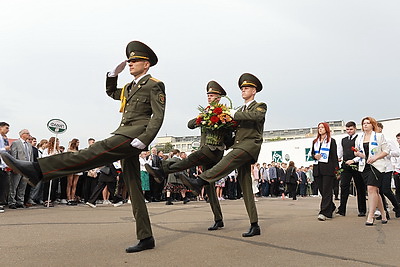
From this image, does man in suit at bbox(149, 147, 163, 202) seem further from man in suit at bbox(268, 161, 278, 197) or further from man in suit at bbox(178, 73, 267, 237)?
man in suit at bbox(178, 73, 267, 237)

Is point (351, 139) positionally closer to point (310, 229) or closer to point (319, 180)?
point (319, 180)

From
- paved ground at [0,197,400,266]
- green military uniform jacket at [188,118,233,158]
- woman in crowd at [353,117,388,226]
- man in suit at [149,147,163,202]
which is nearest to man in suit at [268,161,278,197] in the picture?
man in suit at [149,147,163,202]

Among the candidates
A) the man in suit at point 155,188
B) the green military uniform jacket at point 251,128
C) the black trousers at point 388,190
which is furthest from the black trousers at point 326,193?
the man in suit at point 155,188

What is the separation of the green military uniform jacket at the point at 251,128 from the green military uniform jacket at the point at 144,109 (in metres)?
1.50

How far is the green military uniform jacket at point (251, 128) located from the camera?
5.59 metres

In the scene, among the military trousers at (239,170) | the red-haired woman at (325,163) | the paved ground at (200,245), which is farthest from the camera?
the red-haired woman at (325,163)

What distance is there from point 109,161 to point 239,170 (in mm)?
2231

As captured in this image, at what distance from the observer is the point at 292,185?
19.6m

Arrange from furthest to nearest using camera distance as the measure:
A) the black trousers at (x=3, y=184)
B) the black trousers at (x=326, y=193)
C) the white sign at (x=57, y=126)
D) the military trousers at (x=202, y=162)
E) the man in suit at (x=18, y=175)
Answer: the white sign at (x=57, y=126) → the man in suit at (x=18, y=175) → the black trousers at (x=3, y=184) → the black trousers at (x=326, y=193) → the military trousers at (x=202, y=162)

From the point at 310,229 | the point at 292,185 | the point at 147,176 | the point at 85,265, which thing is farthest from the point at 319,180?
the point at 292,185

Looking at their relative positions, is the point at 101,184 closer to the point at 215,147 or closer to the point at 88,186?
the point at 88,186

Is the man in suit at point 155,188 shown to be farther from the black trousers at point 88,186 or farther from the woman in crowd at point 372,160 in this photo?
the woman in crowd at point 372,160

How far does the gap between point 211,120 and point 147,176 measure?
9.37 m

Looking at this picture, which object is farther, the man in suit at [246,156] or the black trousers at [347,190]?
the black trousers at [347,190]
